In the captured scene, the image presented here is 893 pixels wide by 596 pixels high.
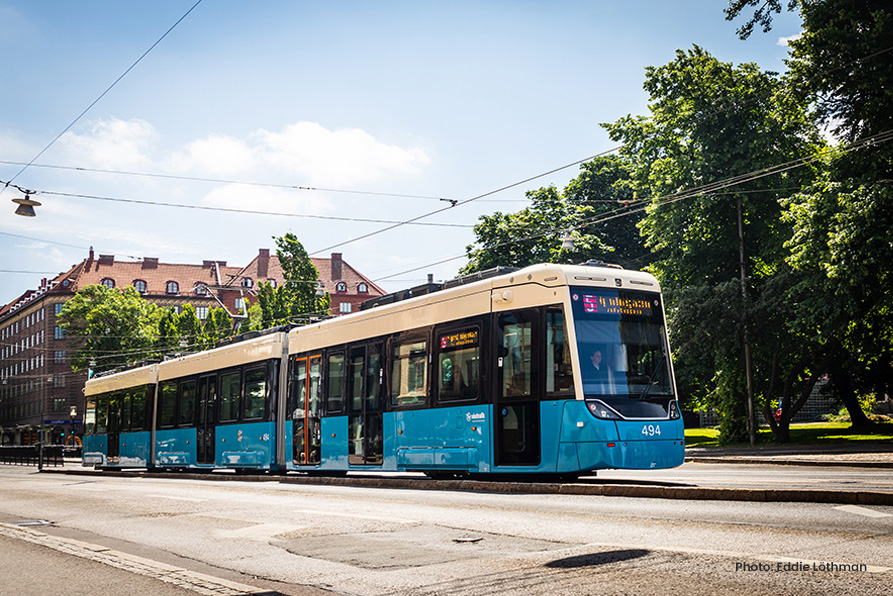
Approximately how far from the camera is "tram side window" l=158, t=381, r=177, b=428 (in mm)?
28328

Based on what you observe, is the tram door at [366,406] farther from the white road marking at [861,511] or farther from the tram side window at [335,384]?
the white road marking at [861,511]

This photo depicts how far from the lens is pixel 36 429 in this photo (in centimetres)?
10669

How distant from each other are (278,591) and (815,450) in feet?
82.0

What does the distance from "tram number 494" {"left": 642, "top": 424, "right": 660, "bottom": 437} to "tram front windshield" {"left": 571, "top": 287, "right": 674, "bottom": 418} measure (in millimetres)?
165

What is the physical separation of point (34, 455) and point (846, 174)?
1560 inches

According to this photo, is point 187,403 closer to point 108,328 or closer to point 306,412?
point 306,412

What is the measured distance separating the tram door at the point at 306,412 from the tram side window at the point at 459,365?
4816mm

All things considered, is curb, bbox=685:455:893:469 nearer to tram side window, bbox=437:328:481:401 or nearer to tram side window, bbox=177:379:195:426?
tram side window, bbox=437:328:481:401

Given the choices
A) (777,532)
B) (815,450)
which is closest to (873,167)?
(815,450)

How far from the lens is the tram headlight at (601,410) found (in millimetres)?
14148

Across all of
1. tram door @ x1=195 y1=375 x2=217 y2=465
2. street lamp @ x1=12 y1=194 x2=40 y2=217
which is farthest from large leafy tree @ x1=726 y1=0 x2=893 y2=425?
street lamp @ x1=12 y1=194 x2=40 y2=217

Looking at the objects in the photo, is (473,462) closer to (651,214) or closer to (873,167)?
(873,167)

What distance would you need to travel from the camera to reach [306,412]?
21359mm

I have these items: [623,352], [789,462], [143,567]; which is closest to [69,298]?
[789,462]
